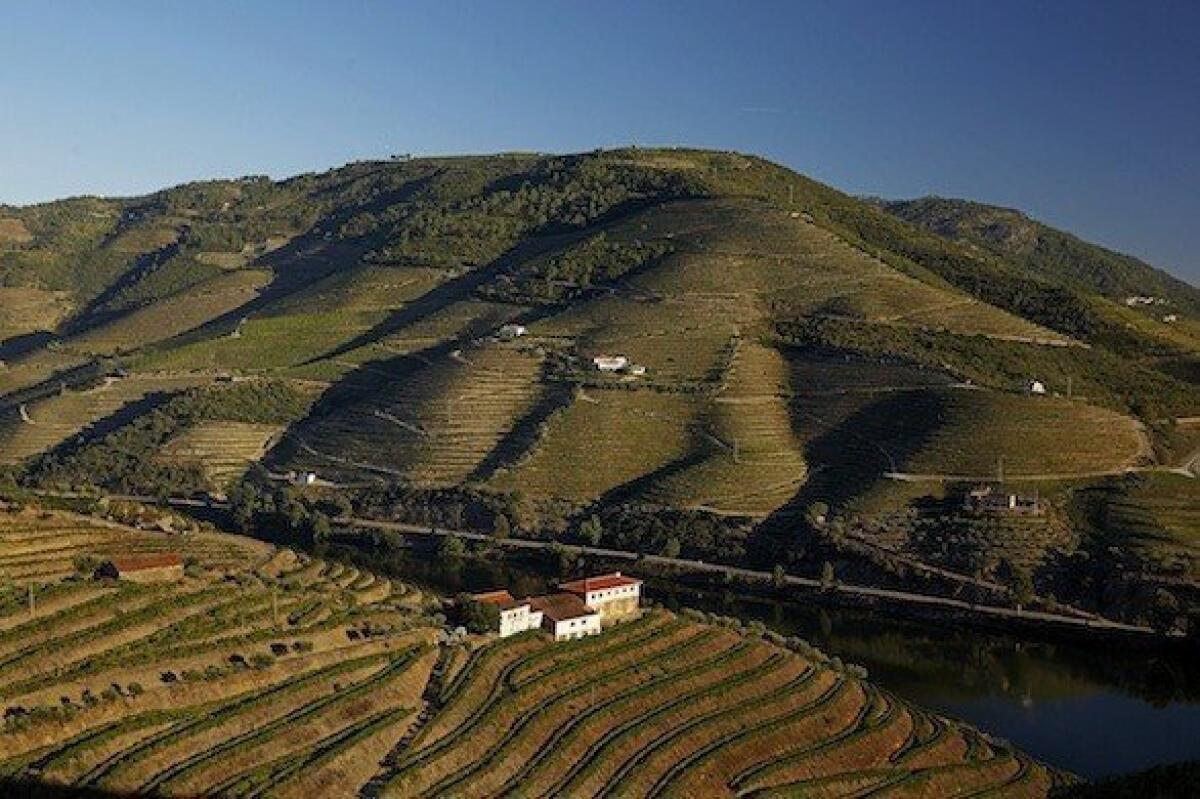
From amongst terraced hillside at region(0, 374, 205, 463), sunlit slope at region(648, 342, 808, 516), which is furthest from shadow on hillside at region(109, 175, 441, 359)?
sunlit slope at region(648, 342, 808, 516)

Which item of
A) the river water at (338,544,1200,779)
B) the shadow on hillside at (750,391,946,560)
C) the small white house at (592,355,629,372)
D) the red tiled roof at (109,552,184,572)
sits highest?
the small white house at (592,355,629,372)

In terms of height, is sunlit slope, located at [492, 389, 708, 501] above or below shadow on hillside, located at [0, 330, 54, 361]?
below

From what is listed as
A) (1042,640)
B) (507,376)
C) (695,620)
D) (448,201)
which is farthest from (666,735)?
(448,201)

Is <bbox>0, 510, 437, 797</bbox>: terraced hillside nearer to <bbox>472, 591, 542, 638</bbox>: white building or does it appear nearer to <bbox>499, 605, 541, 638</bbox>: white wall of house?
<bbox>472, 591, 542, 638</bbox>: white building

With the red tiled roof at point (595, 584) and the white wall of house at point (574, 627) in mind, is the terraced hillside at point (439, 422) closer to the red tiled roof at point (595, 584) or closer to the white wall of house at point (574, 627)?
the red tiled roof at point (595, 584)

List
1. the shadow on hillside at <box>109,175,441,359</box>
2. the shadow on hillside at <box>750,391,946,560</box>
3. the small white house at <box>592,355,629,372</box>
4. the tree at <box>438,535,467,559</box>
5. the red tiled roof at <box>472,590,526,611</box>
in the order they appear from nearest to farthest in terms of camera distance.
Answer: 1. the red tiled roof at <box>472,590,526,611</box>
2. the shadow on hillside at <box>750,391,946,560</box>
3. the tree at <box>438,535,467,559</box>
4. the small white house at <box>592,355,629,372</box>
5. the shadow on hillside at <box>109,175,441,359</box>

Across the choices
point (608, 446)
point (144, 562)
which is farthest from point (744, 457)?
point (144, 562)
